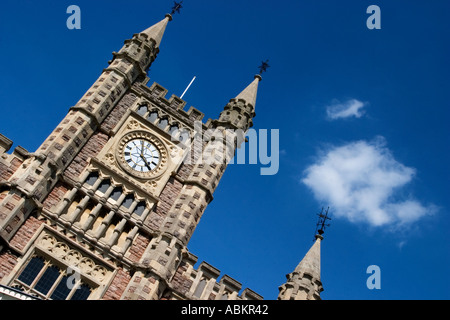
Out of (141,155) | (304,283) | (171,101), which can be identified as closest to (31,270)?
(141,155)

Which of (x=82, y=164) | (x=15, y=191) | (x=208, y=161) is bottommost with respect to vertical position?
(x=15, y=191)

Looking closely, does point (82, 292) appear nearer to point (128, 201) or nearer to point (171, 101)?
point (128, 201)

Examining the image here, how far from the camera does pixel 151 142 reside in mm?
25938

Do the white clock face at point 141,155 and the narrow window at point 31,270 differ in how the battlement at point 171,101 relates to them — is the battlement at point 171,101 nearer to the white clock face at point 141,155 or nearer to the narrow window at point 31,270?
the white clock face at point 141,155

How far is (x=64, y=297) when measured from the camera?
19.4 meters

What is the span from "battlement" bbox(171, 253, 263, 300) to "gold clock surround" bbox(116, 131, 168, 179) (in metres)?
4.74

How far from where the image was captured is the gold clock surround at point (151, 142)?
24.1 metres

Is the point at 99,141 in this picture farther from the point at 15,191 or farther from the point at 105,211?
the point at 15,191

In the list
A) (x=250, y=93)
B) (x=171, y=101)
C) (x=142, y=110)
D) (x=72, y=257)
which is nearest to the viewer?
(x=72, y=257)

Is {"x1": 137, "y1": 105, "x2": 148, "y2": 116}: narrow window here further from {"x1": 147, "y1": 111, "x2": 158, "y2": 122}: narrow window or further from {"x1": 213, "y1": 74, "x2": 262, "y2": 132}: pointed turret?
{"x1": 213, "y1": 74, "x2": 262, "y2": 132}: pointed turret

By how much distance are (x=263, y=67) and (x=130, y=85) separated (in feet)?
32.1

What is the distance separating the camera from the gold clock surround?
24.1 m

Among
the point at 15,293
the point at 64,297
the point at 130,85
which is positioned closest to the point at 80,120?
the point at 130,85

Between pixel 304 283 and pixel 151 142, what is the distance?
10.6 m
